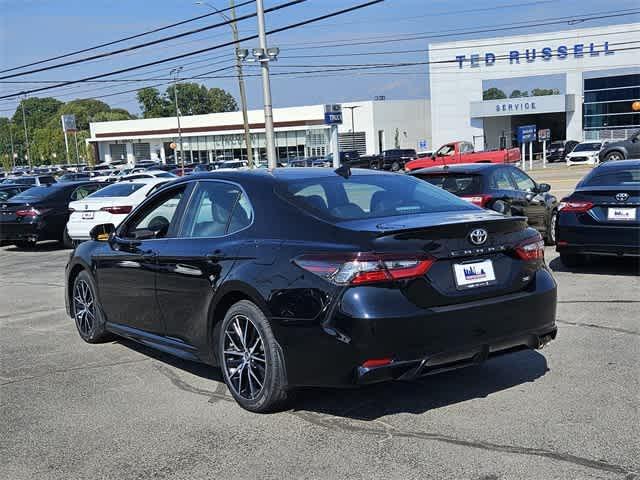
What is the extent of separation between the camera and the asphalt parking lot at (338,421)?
160 inches

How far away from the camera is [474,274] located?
15.1 feet

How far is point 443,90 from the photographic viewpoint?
71688mm

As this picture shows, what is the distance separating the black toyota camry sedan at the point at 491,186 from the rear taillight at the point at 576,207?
1.03 metres

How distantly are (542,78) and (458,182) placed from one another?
6144 cm

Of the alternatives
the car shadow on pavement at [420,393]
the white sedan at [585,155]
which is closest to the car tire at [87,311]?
the car shadow on pavement at [420,393]

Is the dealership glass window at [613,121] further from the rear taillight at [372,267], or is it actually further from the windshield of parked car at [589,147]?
the rear taillight at [372,267]

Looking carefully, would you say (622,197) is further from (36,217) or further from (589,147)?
(589,147)

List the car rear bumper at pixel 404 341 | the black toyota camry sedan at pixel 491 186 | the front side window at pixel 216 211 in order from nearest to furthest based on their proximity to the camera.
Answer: the car rear bumper at pixel 404 341
the front side window at pixel 216 211
the black toyota camry sedan at pixel 491 186

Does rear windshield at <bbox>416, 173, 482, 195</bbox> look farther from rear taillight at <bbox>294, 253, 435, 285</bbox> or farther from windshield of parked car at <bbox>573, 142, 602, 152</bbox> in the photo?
windshield of parked car at <bbox>573, 142, 602, 152</bbox>

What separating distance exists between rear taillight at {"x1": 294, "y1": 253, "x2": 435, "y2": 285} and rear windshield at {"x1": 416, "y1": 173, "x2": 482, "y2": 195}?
22.3 feet

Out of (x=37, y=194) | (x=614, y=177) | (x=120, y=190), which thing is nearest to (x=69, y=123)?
(x=37, y=194)

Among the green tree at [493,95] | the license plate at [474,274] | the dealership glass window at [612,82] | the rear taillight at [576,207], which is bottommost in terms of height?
the rear taillight at [576,207]

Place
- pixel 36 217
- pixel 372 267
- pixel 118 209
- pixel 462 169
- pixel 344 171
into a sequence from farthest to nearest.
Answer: pixel 36 217 < pixel 118 209 < pixel 462 169 < pixel 344 171 < pixel 372 267

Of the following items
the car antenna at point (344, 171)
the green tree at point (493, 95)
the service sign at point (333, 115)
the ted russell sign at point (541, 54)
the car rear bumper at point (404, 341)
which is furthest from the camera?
the green tree at point (493, 95)
